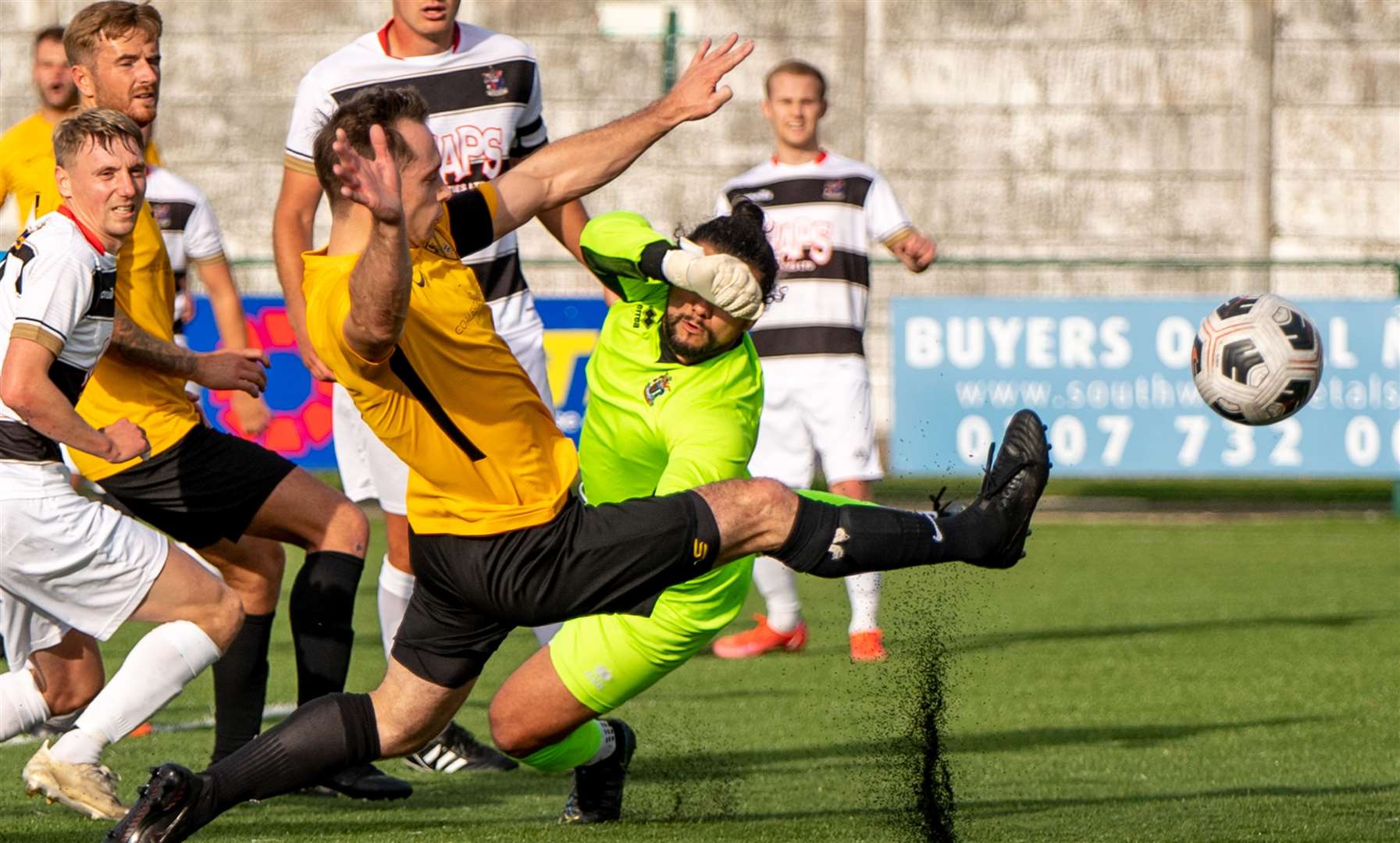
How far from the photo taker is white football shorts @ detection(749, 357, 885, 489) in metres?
8.31

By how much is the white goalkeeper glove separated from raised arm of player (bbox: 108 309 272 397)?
1.48 meters

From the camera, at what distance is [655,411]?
5094 mm

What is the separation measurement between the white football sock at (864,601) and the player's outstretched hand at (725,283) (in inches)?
144

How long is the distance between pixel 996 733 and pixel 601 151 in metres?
2.84

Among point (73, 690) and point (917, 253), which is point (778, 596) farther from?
point (73, 690)

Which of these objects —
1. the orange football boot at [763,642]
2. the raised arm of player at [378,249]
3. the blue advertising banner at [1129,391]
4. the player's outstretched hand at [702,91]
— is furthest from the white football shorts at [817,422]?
the blue advertising banner at [1129,391]

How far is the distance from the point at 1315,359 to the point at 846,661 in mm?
2884

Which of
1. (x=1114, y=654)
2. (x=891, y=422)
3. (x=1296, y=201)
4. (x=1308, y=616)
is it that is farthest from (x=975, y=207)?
(x=1114, y=654)

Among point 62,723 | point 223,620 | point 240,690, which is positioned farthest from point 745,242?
point 62,723

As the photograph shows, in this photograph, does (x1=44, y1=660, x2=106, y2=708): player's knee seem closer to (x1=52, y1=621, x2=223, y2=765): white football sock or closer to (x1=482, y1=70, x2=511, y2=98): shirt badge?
(x1=52, y1=621, x2=223, y2=765): white football sock

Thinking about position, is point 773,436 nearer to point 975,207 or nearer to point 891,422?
point 891,422

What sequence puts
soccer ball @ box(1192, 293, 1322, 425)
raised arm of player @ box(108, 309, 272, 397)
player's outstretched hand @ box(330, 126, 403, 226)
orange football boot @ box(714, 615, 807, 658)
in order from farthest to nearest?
1. orange football boot @ box(714, 615, 807, 658)
2. soccer ball @ box(1192, 293, 1322, 425)
3. raised arm of player @ box(108, 309, 272, 397)
4. player's outstretched hand @ box(330, 126, 403, 226)

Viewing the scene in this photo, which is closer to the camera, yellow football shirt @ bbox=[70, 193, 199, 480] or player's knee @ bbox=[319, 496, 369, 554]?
yellow football shirt @ bbox=[70, 193, 199, 480]

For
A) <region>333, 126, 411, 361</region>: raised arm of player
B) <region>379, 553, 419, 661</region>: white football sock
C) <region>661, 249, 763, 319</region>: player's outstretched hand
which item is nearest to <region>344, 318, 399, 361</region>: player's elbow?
<region>333, 126, 411, 361</region>: raised arm of player
